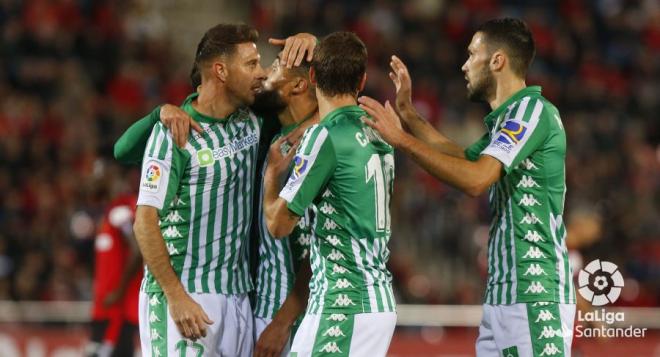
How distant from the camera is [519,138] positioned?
16.6 feet

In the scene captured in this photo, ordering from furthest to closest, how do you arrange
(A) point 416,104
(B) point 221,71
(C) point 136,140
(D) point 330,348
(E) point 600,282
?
(A) point 416,104 < (E) point 600,282 < (C) point 136,140 < (B) point 221,71 < (D) point 330,348

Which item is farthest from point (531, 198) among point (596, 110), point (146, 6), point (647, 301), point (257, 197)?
point (146, 6)

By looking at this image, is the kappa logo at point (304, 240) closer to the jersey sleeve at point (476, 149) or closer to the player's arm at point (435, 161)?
the player's arm at point (435, 161)

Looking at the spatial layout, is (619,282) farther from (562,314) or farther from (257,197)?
(257,197)

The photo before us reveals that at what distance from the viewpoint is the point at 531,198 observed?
16.9 feet

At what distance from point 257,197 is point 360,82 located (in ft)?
3.26

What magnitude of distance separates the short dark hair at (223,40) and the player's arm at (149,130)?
1.10 ft

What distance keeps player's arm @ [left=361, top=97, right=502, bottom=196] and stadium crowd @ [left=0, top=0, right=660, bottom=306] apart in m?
5.12

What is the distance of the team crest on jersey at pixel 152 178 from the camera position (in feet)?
17.0

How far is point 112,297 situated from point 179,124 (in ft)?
11.5

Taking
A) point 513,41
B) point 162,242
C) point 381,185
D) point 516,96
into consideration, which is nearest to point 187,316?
point 162,242

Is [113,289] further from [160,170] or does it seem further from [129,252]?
[160,170]

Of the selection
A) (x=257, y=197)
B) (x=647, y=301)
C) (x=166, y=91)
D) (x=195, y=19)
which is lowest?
(x=647, y=301)

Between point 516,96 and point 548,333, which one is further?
point 516,96
